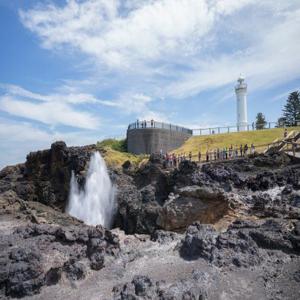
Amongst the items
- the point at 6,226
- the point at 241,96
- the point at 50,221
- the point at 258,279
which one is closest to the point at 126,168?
the point at 50,221

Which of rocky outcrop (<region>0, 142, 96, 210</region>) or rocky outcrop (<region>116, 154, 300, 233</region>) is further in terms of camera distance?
rocky outcrop (<region>0, 142, 96, 210</region>)

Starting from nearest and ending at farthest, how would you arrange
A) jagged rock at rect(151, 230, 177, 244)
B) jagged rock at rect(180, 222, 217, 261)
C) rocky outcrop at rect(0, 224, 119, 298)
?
1. rocky outcrop at rect(0, 224, 119, 298)
2. jagged rock at rect(180, 222, 217, 261)
3. jagged rock at rect(151, 230, 177, 244)

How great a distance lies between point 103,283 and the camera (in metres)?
13.8

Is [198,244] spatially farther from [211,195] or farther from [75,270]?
[211,195]

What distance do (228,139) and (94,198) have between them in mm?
25680

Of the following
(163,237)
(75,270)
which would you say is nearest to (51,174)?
(163,237)

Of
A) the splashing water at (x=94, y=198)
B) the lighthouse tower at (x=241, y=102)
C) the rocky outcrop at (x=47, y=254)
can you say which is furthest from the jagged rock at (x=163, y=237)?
the lighthouse tower at (x=241, y=102)

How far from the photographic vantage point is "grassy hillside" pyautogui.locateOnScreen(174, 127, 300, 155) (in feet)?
173

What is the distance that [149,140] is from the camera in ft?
180

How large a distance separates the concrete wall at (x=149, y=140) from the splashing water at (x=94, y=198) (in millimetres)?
17096

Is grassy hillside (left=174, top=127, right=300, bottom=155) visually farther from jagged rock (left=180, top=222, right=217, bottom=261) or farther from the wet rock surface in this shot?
jagged rock (left=180, top=222, right=217, bottom=261)

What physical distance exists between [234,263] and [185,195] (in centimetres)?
1309

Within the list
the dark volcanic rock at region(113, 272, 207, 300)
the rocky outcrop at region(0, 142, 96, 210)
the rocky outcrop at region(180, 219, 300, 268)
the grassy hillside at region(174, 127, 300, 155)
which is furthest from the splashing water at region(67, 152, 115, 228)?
the dark volcanic rock at region(113, 272, 207, 300)

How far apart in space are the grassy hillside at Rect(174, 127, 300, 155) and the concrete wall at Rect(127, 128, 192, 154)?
5.53 feet
